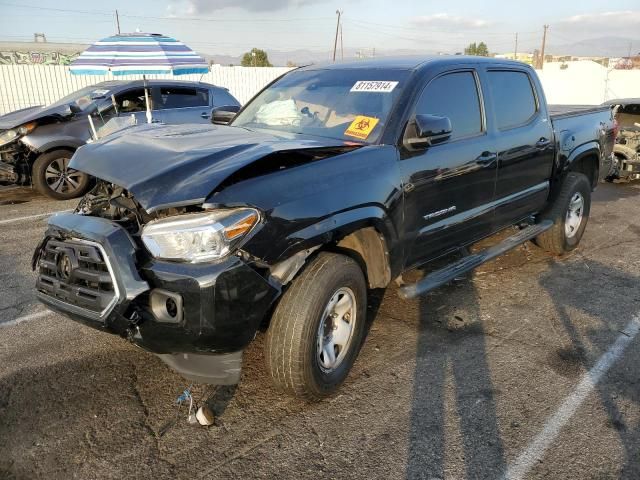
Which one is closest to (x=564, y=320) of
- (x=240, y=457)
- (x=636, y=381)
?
(x=636, y=381)

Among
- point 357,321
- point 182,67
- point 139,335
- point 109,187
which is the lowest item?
point 357,321

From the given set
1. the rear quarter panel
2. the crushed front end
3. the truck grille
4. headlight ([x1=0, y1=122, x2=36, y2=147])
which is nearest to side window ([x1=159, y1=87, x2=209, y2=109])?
headlight ([x1=0, y1=122, x2=36, y2=147])

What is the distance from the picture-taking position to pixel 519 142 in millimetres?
4547

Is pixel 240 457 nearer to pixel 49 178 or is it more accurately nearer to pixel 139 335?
pixel 139 335

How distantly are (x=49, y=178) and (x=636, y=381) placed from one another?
795 centimetres

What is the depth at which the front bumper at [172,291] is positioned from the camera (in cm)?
245

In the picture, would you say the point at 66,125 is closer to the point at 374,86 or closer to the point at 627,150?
the point at 374,86

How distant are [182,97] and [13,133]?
276 cm

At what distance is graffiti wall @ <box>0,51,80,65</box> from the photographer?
1390 inches

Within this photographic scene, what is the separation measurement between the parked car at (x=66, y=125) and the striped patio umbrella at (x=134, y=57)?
1.58ft

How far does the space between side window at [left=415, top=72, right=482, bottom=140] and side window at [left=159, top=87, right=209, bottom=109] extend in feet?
20.8

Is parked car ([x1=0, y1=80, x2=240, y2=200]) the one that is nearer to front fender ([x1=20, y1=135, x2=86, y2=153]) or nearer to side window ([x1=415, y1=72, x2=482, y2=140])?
front fender ([x1=20, y1=135, x2=86, y2=153])

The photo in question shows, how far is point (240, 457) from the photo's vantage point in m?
2.64

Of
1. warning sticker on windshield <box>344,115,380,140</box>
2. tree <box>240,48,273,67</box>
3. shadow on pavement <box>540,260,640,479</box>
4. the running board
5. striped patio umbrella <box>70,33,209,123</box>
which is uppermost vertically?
tree <box>240,48,273,67</box>
